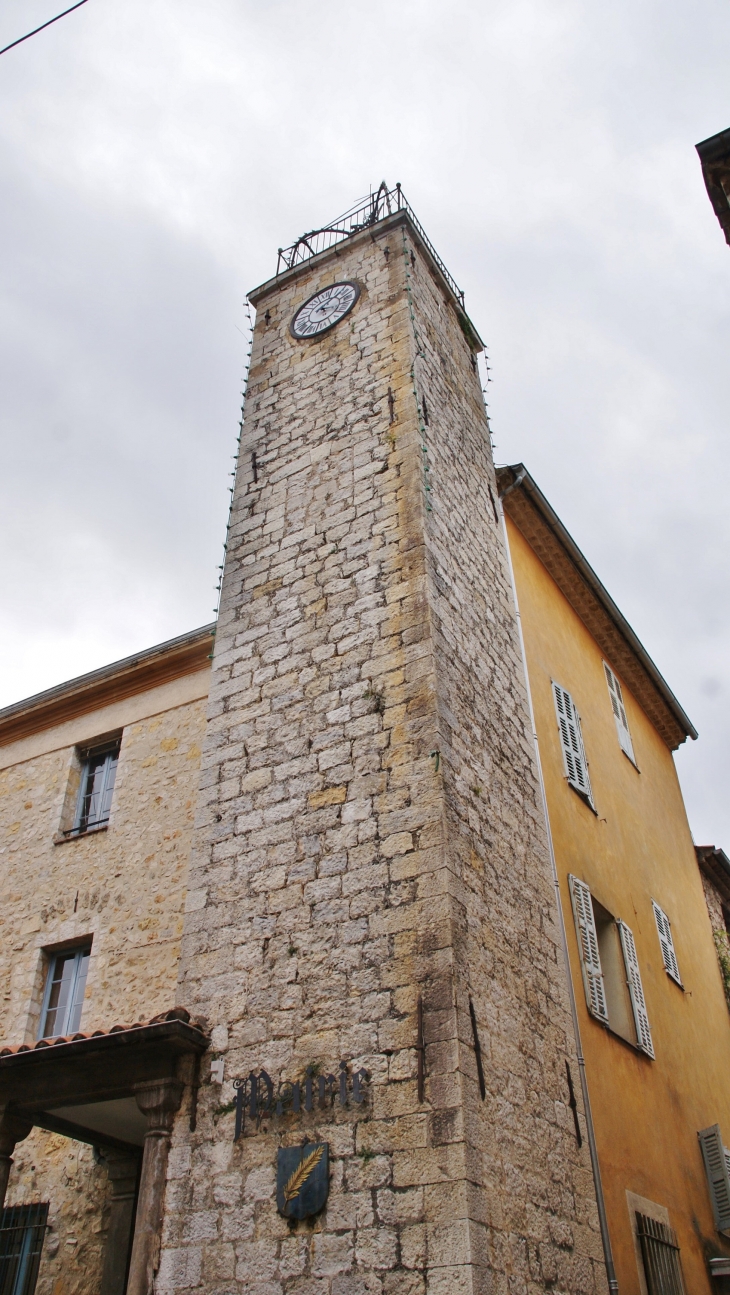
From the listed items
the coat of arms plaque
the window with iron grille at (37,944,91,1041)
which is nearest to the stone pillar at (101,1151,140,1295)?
the window with iron grille at (37,944,91,1041)

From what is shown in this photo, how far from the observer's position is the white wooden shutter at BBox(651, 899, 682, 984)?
10625mm

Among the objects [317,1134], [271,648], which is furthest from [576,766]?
[317,1134]

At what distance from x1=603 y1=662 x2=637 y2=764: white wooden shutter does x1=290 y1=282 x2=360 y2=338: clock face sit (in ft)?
17.7

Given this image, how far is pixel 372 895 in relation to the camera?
5.93 m

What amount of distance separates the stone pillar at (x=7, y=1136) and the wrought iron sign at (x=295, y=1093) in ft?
5.13

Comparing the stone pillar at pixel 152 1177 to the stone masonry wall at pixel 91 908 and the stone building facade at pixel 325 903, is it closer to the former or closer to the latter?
the stone building facade at pixel 325 903

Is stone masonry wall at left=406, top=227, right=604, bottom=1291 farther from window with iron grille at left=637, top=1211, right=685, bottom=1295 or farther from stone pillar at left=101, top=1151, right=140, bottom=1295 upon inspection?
stone pillar at left=101, top=1151, right=140, bottom=1295

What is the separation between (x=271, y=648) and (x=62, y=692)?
393cm

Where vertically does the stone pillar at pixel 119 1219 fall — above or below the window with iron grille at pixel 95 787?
below

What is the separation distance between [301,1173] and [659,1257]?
12.2 ft

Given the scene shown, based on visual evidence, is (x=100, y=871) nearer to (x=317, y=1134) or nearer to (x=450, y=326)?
(x=317, y=1134)

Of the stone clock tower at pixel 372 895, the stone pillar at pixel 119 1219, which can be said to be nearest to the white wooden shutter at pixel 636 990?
the stone clock tower at pixel 372 895

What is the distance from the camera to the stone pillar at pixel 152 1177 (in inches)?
216

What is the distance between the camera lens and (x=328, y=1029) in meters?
5.64
